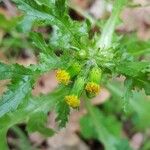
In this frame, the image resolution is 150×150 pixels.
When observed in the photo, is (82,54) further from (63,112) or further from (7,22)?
(7,22)

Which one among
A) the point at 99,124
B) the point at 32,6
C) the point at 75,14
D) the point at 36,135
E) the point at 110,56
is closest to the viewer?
the point at 32,6

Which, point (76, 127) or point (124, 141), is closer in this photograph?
point (124, 141)

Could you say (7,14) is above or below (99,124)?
above

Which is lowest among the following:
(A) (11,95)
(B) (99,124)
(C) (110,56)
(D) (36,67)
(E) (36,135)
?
(E) (36,135)

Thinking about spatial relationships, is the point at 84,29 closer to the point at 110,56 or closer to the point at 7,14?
the point at 110,56

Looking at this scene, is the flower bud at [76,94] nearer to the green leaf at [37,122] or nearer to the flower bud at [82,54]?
the flower bud at [82,54]

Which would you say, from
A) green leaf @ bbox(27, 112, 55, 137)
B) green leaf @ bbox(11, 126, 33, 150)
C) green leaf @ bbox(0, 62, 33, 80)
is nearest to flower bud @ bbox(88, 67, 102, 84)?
green leaf @ bbox(0, 62, 33, 80)

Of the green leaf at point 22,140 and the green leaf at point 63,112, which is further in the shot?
the green leaf at point 22,140

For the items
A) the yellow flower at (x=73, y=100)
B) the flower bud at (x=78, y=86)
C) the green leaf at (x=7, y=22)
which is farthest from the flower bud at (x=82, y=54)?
the green leaf at (x=7, y=22)

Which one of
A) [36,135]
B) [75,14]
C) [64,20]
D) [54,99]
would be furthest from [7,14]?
[64,20]
